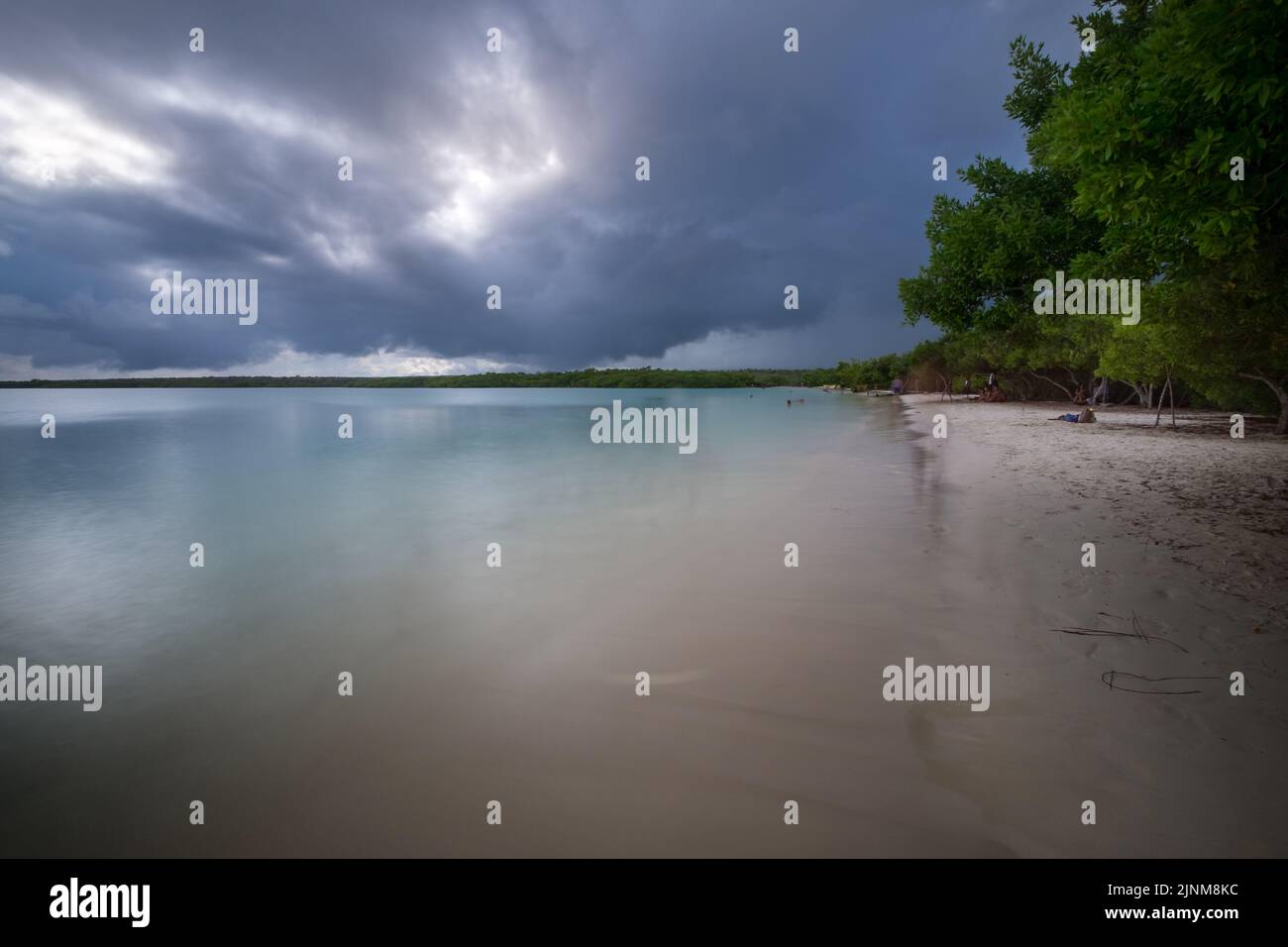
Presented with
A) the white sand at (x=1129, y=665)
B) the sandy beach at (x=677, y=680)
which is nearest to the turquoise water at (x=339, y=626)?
the sandy beach at (x=677, y=680)

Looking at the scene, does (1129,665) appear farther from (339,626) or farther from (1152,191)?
(339,626)

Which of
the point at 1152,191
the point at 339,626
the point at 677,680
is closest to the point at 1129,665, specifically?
the point at 677,680

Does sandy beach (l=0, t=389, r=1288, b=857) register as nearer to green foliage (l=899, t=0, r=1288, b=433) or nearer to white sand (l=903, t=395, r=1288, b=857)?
white sand (l=903, t=395, r=1288, b=857)

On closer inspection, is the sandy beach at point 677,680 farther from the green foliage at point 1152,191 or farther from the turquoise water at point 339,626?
the green foliage at point 1152,191

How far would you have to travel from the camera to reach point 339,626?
7.48 meters
